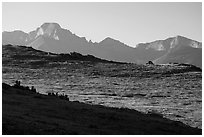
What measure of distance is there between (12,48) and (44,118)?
6844 centimetres

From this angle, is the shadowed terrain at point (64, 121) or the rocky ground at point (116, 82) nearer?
the shadowed terrain at point (64, 121)

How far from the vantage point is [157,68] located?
65875mm

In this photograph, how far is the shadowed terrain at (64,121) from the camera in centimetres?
1961

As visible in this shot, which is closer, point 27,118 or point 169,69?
point 27,118

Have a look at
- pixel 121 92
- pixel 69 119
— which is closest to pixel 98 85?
pixel 121 92

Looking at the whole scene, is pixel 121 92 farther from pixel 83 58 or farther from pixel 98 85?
pixel 83 58

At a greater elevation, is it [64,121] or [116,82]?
[116,82]

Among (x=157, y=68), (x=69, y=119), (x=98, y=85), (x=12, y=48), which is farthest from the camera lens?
(x=12, y=48)

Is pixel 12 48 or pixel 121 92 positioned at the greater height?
pixel 12 48

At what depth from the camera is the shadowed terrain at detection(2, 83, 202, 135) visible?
1961 centimetres

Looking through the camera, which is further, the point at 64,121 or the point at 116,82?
the point at 116,82

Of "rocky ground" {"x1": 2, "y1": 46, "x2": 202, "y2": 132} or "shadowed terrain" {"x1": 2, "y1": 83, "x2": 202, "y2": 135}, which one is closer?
"shadowed terrain" {"x1": 2, "y1": 83, "x2": 202, "y2": 135}

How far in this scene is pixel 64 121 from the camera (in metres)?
23.0

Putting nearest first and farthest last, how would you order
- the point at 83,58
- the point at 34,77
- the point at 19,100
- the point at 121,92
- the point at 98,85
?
the point at 19,100 → the point at 121,92 → the point at 98,85 → the point at 34,77 → the point at 83,58
